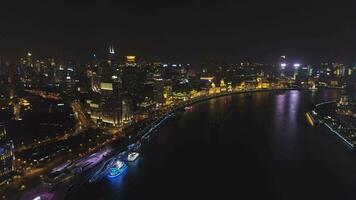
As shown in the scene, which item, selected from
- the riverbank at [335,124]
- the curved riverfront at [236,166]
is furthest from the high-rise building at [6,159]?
the riverbank at [335,124]

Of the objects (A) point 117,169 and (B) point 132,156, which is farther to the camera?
(B) point 132,156

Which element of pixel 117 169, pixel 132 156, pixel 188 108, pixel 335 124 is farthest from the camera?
pixel 188 108

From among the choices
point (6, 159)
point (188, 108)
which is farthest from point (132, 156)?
point (188, 108)

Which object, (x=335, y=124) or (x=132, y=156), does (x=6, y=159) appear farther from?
(x=335, y=124)

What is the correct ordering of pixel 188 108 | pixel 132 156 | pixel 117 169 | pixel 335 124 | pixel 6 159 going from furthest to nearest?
pixel 188 108 < pixel 335 124 < pixel 132 156 < pixel 117 169 < pixel 6 159

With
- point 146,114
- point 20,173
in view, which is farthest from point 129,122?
point 20,173

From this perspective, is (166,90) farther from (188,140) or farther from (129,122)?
(188,140)
